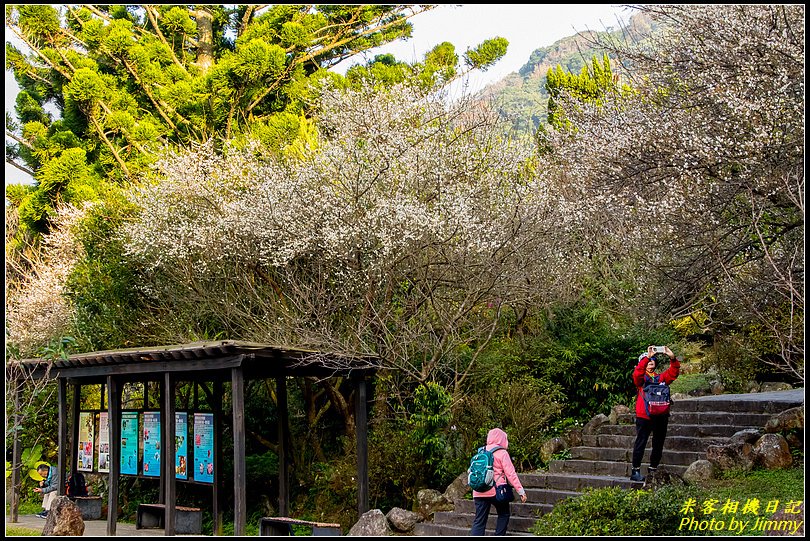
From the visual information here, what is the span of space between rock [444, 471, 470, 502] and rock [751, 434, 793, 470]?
3707 mm

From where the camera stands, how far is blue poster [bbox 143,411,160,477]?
12406 mm

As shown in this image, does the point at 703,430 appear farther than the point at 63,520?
Yes

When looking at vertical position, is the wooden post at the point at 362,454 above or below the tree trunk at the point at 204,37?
below

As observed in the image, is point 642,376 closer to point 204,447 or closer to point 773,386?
point 204,447

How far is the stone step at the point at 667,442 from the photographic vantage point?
1027cm

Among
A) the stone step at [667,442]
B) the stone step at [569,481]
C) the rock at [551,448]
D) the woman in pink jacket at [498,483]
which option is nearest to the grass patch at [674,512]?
the woman in pink jacket at [498,483]

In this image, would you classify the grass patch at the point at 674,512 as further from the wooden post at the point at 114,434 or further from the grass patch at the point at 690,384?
the grass patch at the point at 690,384

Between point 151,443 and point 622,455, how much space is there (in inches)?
281

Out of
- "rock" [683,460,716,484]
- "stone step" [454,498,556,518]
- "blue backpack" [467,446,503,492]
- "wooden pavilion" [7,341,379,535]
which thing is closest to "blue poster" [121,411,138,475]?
"wooden pavilion" [7,341,379,535]

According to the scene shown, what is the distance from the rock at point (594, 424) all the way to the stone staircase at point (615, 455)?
108 mm

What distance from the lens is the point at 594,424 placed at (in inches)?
468

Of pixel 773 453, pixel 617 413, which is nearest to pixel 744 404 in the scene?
pixel 617 413

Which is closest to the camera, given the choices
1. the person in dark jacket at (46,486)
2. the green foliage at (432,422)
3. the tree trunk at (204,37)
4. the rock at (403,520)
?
the rock at (403,520)

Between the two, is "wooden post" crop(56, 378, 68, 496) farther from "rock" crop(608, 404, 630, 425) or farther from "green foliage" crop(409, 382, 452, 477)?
"rock" crop(608, 404, 630, 425)
